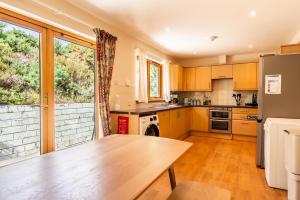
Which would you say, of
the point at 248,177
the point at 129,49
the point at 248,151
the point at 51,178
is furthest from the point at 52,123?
the point at 248,151

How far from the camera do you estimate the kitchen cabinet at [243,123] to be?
4891 mm

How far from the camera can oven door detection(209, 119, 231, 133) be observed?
517 cm

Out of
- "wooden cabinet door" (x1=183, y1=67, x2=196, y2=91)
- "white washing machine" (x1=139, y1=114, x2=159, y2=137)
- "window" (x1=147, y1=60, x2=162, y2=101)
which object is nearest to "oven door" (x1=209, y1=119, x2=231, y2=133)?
"wooden cabinet door" (x1=183, y1=67, x2=196, y2=91)

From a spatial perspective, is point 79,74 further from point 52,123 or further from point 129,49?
point 129,49

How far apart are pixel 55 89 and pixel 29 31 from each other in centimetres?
75

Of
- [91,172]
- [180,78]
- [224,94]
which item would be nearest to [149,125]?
[91,172]

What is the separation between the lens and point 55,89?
8.21ft

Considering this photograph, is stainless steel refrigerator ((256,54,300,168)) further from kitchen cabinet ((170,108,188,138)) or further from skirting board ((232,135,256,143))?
skirting board ((232,135,256,143))

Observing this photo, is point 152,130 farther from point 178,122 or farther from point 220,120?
point 220,120

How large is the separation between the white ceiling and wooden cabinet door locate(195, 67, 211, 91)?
4.30ft

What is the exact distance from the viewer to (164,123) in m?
3.98

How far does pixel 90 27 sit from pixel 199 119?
3.93m

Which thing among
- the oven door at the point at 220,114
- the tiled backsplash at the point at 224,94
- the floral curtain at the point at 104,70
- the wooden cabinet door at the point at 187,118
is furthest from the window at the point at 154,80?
the floral curtain at the point at 104,70

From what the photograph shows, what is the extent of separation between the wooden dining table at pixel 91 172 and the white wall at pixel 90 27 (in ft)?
5.69
